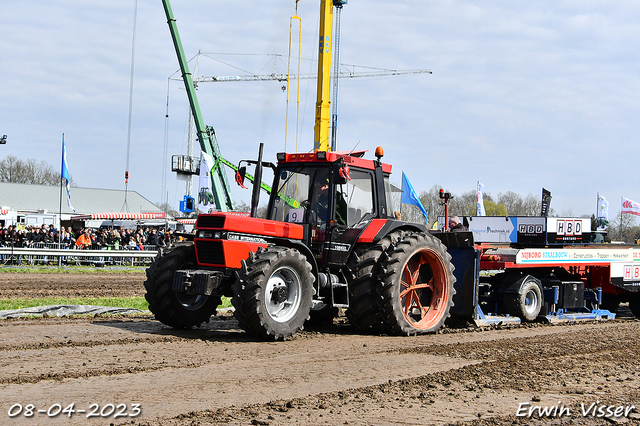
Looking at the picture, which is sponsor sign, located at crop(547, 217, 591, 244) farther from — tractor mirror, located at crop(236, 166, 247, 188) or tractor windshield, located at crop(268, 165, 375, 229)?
tractor mirror, located at crop(236, 166, 247, 188)

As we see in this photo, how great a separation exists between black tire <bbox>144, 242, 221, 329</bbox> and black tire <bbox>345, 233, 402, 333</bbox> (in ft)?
6.09

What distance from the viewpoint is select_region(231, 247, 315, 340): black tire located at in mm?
7863

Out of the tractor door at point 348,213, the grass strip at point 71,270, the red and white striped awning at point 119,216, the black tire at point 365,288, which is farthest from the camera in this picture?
the red and white striped awning at point 119,216

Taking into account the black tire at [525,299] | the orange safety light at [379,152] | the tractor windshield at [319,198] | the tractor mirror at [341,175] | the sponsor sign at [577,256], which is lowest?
the black tire at [525,299]

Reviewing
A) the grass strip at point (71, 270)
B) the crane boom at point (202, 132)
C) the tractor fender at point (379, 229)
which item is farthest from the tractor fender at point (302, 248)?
the crane boom at point (202, 132)

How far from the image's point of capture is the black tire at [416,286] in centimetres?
897

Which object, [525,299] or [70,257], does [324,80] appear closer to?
[525,299]

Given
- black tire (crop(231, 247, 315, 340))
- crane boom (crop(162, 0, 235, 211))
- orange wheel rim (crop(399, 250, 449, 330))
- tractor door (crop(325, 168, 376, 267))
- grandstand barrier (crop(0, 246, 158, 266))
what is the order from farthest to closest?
crane boom (crop(162, 0, 235, 211)) → grandstand barrier (crop(0, 246, 158, 266)) → orange wheel rim (crop(399, 250, 449, 330)) → tractor door (crop(325, 168, 376, 267)) → black tire (crop(231, 247, 315, 340))

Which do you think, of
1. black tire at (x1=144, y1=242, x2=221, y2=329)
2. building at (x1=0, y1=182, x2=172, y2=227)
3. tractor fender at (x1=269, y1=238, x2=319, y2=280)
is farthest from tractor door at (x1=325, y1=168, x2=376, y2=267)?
building at (x1=0, y1=182, x2=172, y2=227)

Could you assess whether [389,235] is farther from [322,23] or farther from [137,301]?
[322,23]

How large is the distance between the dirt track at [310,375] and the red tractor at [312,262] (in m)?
0.39

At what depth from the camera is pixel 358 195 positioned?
377 inches

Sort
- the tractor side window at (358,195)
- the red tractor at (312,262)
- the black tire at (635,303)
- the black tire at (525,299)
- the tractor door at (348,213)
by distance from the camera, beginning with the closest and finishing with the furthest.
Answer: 1. the red tractor at (312,262)
2. the tractor door at (348,213)
3. the tractor side window at (358,195)
4. the black tire at (525,299)
5. the black tire at (635,303)

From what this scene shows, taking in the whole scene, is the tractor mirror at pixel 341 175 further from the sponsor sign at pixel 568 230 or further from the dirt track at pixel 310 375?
the sponsor sign at pixel 568 230
